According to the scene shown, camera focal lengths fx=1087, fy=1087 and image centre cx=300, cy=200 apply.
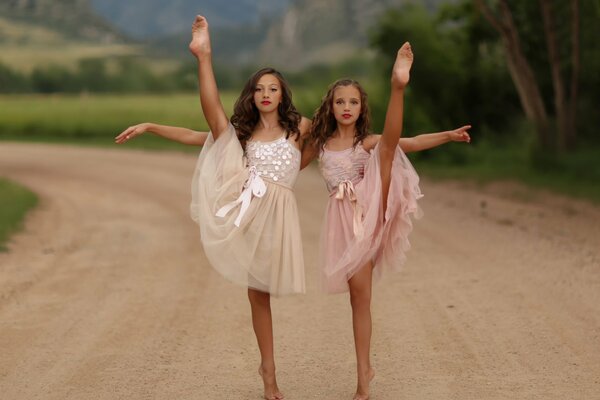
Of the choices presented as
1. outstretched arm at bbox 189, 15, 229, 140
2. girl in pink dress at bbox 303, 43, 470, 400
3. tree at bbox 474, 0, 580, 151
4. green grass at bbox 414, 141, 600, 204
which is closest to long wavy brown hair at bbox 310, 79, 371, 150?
girl in pink dress at bbox 303, 43, 470, 400

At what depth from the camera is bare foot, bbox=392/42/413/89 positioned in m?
5.71

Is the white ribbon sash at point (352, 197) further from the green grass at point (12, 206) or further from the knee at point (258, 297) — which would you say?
the green grass at point (12, 206)

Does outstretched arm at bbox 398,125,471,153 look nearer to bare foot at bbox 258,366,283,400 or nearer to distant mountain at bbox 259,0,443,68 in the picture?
bare foot at bbox 258,366,283,400

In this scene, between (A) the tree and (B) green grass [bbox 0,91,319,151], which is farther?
(B) green grass [bbox 0,91,319,151]

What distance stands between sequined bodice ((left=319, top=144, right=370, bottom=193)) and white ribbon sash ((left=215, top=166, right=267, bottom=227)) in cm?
40

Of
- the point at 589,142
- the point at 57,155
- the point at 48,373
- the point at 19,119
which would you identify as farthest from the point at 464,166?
the point at 19,119

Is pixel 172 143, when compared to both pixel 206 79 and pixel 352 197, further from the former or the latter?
pixel 352 197

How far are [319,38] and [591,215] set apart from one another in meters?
A: 41.6

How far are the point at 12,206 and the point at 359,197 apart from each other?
11292 millimetres

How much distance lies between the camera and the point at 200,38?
20.3 feet

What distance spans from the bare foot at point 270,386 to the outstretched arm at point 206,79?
4.55 ft

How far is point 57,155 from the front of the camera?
95.7 feet

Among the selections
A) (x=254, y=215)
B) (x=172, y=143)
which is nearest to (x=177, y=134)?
(x=254, y=215)

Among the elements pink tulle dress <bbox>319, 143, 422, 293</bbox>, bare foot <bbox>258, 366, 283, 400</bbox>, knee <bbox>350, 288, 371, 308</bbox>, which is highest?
pink tulle dress <bbox>319, 143, 422, 293</bbox>
